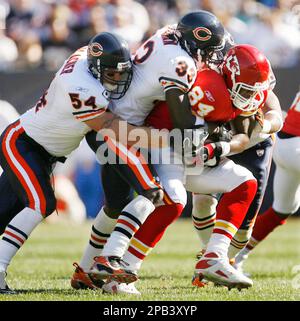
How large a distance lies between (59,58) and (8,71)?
2.21ft


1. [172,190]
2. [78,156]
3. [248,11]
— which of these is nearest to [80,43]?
[78,156]

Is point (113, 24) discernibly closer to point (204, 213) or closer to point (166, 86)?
point (204, 213)

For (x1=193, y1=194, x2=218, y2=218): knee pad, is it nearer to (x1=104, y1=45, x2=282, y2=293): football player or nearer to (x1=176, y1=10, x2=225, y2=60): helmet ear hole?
(x1=104, y1=45, x2=282, y2=293): football player

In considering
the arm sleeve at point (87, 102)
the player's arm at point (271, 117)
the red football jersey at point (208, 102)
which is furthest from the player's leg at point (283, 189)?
the arm sleeve at point (87, 102)

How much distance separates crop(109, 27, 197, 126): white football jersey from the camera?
171 inches

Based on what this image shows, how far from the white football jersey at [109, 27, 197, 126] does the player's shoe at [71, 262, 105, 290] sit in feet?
3.16

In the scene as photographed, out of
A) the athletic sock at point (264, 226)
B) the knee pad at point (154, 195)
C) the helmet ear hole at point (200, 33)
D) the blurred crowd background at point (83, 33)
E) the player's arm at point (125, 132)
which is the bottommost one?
the blurred crowd background at point (83, 33)

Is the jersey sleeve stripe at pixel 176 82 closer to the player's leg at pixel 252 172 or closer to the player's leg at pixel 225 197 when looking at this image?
the player's leg at pixel 225 197

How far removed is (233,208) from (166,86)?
772mm

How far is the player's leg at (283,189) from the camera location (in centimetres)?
564

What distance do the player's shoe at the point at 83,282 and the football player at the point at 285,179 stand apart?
1209 mm

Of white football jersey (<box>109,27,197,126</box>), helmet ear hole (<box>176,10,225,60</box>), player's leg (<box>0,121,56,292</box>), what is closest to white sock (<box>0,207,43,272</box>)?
player's leg (<box>0,121,56,292</box>)

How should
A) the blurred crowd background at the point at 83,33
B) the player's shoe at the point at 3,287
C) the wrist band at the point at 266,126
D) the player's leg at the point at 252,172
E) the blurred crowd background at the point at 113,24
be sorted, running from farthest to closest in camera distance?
the blurred crowd background at the point at 113,24, the blurred crowd background at the point at 83,33, the player's leg at the point at 252,172, the wrist band at the point at 266,126, the player's shoe at the point at 3,287

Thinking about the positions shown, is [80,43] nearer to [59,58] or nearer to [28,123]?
[59,58]
